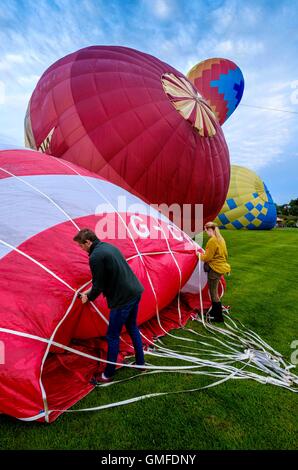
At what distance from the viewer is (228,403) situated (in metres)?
2.28

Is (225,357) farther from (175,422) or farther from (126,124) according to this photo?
(126,124)

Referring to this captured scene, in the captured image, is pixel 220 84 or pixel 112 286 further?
pixel 220 84

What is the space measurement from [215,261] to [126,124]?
2414 mm

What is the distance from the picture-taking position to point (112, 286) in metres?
2.39

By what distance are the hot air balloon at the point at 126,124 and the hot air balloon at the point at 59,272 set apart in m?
0.85

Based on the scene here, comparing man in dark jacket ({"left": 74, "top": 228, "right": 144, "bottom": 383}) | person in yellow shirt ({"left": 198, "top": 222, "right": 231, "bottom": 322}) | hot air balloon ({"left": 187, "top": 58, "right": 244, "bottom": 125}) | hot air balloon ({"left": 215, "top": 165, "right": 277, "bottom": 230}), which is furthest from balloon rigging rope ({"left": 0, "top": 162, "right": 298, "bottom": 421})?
hot air balloon ({"left": 215, "top": 165, "right": 277, "bottom": 230})

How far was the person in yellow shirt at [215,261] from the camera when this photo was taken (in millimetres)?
3801

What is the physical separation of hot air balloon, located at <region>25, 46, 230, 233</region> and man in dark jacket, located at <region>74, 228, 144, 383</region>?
96.0 inches

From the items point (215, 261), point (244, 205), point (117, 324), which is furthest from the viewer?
point (244, 205)

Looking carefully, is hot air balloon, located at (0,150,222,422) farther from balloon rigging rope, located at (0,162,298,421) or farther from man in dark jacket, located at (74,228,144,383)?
man in dark jacket, located at (74,228,144,383)

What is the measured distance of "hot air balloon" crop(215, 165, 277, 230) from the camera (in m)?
16.8

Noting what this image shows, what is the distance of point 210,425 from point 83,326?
4.20 feet

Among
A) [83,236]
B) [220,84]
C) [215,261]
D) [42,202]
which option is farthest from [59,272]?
[220,84]
